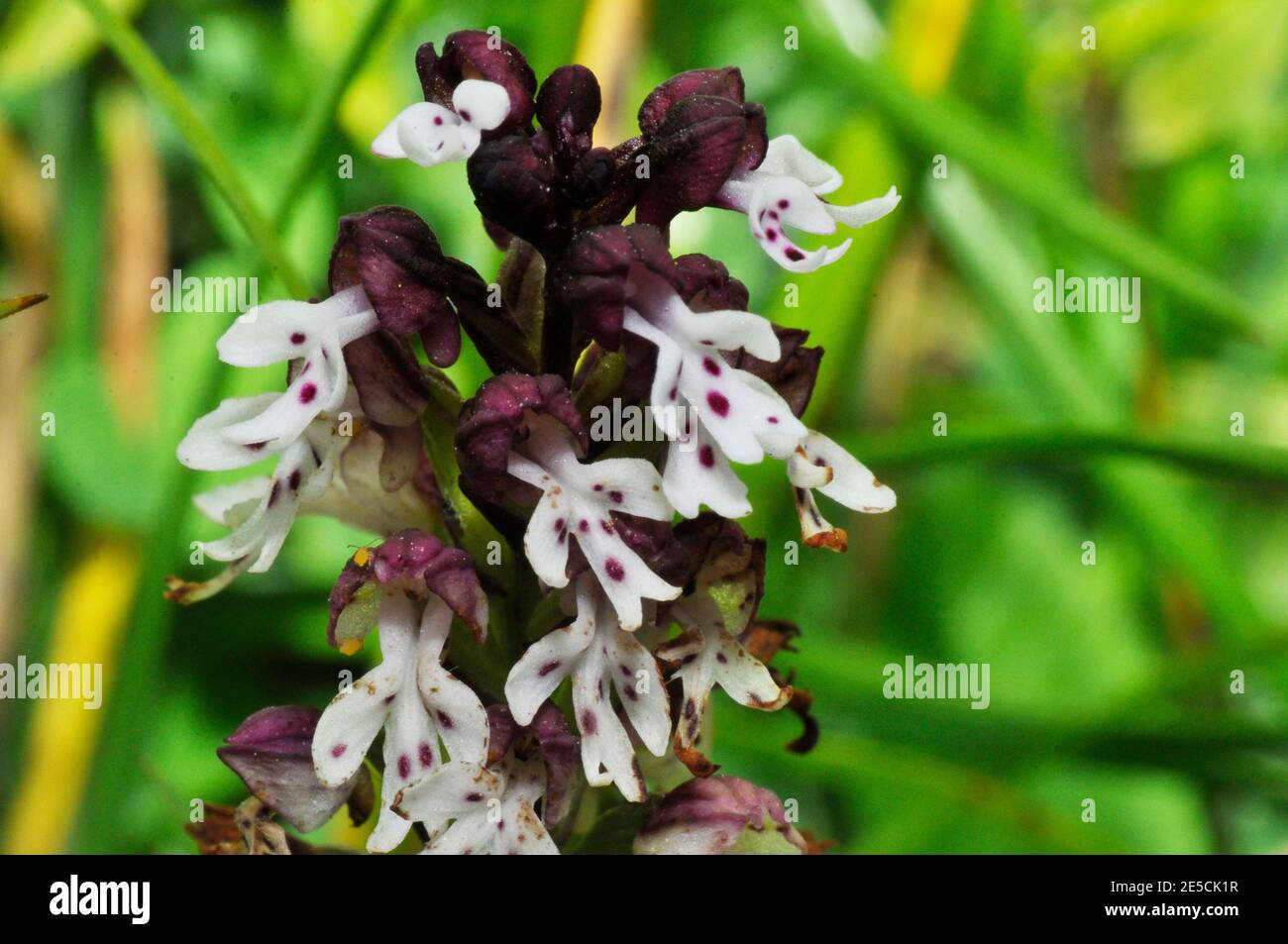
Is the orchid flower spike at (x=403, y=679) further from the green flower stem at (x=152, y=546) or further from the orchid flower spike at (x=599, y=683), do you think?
the green flower stem at (x=152, y=546)

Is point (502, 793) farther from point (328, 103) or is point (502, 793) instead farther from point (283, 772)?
point (328, 103)

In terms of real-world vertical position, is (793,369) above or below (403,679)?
above

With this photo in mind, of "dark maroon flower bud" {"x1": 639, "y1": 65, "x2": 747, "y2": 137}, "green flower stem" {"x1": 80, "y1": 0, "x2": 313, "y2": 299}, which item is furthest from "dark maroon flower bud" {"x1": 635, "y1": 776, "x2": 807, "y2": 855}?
"green flower stem" {"x1": 80, "y1": 0, "x2": 313, "y2": 299}

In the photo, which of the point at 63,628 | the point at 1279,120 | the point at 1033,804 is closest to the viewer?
the point at 1033,804

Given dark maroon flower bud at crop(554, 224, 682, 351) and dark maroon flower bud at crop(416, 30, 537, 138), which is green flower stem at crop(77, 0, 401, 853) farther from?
dark maroon flower bud at crop(554, 224, 682, 351)

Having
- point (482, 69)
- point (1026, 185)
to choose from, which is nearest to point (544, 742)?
point (482, 69)
